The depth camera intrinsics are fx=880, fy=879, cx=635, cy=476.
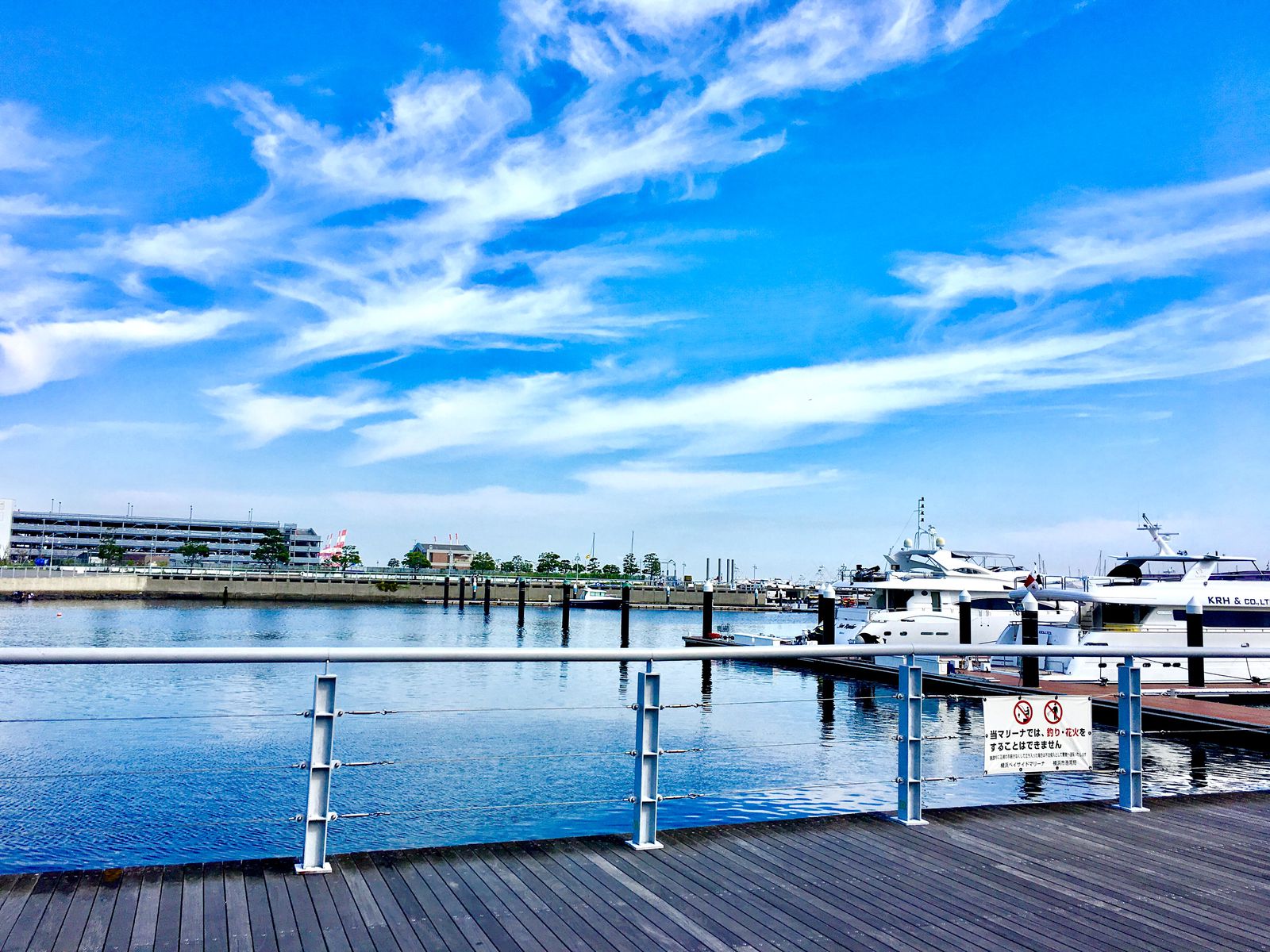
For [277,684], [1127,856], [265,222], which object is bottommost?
[277,684]

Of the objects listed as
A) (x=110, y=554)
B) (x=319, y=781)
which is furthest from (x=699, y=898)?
(x=110, y=554)

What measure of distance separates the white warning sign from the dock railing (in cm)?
33

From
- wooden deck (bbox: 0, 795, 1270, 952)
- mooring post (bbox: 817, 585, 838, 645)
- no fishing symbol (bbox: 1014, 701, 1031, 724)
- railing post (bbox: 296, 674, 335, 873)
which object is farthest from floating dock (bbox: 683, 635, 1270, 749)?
railing post (bbox: 296, 674, 335, 873)

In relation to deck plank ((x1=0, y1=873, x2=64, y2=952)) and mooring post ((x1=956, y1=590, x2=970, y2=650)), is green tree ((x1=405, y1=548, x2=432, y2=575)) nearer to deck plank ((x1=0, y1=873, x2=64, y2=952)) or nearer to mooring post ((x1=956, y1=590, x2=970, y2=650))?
mooring post ((x1=956, y1=590, x2=970, y2=650))

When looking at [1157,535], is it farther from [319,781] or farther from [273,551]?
[273,551]

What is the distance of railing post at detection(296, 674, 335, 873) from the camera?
4.27 metres

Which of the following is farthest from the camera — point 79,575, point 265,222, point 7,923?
point 79,575

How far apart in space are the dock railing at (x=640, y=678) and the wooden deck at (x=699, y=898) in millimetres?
271

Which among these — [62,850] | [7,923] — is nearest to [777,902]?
[7,923]

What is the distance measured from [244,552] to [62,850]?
152 metres

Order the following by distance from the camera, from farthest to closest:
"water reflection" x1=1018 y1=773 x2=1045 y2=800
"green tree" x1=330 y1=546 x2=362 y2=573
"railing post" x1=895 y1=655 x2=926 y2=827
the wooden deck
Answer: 1. "green tree" x1=330 y1=546 x2=362 y2=573
2. "water reflection" x1=1018 y1=773 x2=1045 y2=800
3. "railing post" x1=895 y1=655 x2=926 y2=827
4. the wooden deck

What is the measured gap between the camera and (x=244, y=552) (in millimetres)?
149375

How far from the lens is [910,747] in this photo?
5.53 meters

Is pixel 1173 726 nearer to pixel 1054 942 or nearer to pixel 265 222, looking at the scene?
pixel 1054 942
